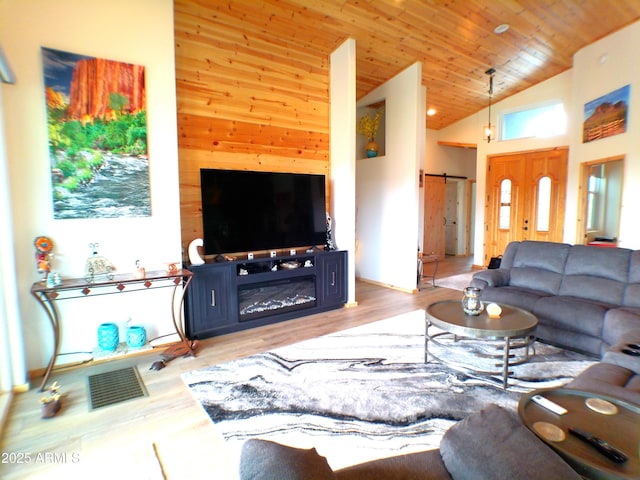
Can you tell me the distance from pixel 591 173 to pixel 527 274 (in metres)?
3.70

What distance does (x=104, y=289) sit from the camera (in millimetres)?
3139

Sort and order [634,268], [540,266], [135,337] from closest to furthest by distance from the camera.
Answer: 1. [135,337]
2. [634,268]
3. [540,266]

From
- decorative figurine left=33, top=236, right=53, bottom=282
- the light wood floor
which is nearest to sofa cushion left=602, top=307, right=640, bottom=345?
the light wood floor

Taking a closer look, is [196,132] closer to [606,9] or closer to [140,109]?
[140,109]

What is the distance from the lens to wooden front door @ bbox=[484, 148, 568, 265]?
21.7 feet

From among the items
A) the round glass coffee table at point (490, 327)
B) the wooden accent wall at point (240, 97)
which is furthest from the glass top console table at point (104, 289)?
the round glass coffee table at point (490, 327)

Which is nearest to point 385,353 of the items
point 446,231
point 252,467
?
point 252,467

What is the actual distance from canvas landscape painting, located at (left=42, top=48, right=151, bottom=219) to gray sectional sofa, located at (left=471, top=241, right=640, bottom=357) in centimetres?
384

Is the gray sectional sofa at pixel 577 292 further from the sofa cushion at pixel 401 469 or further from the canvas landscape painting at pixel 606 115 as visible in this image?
the canvas landscape painting at pixel 606 115

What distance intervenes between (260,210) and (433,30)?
3.38m

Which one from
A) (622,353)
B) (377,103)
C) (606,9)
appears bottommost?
(622,353)

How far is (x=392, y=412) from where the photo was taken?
90.9 inches

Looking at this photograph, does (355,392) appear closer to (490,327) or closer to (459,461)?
(490,327)

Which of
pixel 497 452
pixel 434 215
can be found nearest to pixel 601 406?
pixel 497 452
